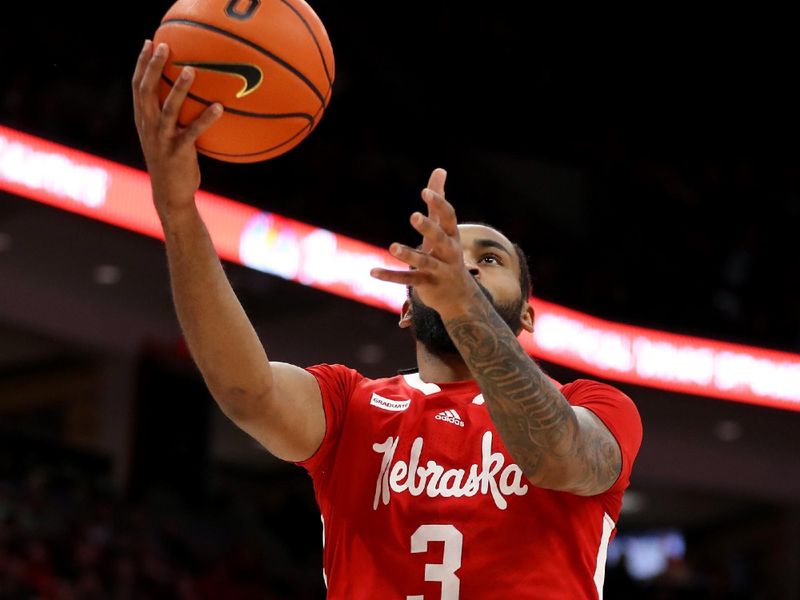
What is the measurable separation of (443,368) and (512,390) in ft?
1.92

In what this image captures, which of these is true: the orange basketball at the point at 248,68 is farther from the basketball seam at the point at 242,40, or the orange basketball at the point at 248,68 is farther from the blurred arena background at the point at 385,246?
the blurred arena background at the point at 385,246

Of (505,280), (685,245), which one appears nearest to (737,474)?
(685,245)

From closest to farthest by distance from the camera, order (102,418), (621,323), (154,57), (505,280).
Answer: (154,57), (505,280), (621,323), (102,418)

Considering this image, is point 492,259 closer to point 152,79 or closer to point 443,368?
point 443,368

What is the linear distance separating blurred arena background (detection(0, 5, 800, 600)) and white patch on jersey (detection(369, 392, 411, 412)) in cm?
628

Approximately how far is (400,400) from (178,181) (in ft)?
2.51

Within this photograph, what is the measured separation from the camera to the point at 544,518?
8.08 feet

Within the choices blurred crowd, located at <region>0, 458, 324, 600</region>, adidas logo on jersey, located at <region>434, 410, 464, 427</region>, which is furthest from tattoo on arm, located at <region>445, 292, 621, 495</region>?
blurred crowd, located at <region>0, 458, 324, 600</region>

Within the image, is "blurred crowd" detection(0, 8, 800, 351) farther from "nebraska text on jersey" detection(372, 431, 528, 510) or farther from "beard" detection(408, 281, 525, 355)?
"nebraska text on jersey" detection(372, 431, 528, 510)

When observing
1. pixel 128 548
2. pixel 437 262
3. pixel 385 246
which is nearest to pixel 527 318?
pixel 437 262

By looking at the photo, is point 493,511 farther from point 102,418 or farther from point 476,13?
point 476,13

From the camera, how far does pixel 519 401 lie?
86.7 inches

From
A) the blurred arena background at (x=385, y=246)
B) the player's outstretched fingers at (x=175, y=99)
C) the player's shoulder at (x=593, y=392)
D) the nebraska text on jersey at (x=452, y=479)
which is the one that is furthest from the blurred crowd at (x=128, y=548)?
the player's outstretched fingers at (x=175, y=99)

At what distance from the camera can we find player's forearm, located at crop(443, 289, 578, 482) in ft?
7.20
